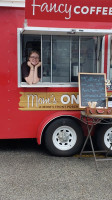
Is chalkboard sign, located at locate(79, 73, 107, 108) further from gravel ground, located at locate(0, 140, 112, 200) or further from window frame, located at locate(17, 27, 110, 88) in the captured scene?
gravel ground, located at locate(0, 140, 112, 200)

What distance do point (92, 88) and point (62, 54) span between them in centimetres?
89

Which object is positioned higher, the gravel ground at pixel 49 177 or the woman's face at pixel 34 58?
the woman's face at pixel 34 58

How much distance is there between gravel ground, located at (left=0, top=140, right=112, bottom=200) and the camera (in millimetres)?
3793

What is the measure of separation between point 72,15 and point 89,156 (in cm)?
267

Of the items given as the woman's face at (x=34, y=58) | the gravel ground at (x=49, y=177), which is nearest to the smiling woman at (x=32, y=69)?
the woman's face at (x=34, y=58)

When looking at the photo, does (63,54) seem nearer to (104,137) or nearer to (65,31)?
(65,31)

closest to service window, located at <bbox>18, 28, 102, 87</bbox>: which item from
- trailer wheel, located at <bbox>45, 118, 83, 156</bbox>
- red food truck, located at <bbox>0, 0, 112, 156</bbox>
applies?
red food truck, located at <bbox>0, 0, 112, 156</bbox>

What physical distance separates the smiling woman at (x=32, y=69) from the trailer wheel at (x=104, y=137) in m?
1.57

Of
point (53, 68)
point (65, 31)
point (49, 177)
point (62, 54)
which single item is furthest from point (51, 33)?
point (49, 177)

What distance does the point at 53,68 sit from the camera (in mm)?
5449

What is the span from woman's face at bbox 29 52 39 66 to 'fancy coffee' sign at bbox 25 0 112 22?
727 mm

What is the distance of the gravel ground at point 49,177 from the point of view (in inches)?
149

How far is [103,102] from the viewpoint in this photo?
5.43 m

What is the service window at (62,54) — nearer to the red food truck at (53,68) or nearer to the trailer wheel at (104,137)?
the red food truck at (53,68)
